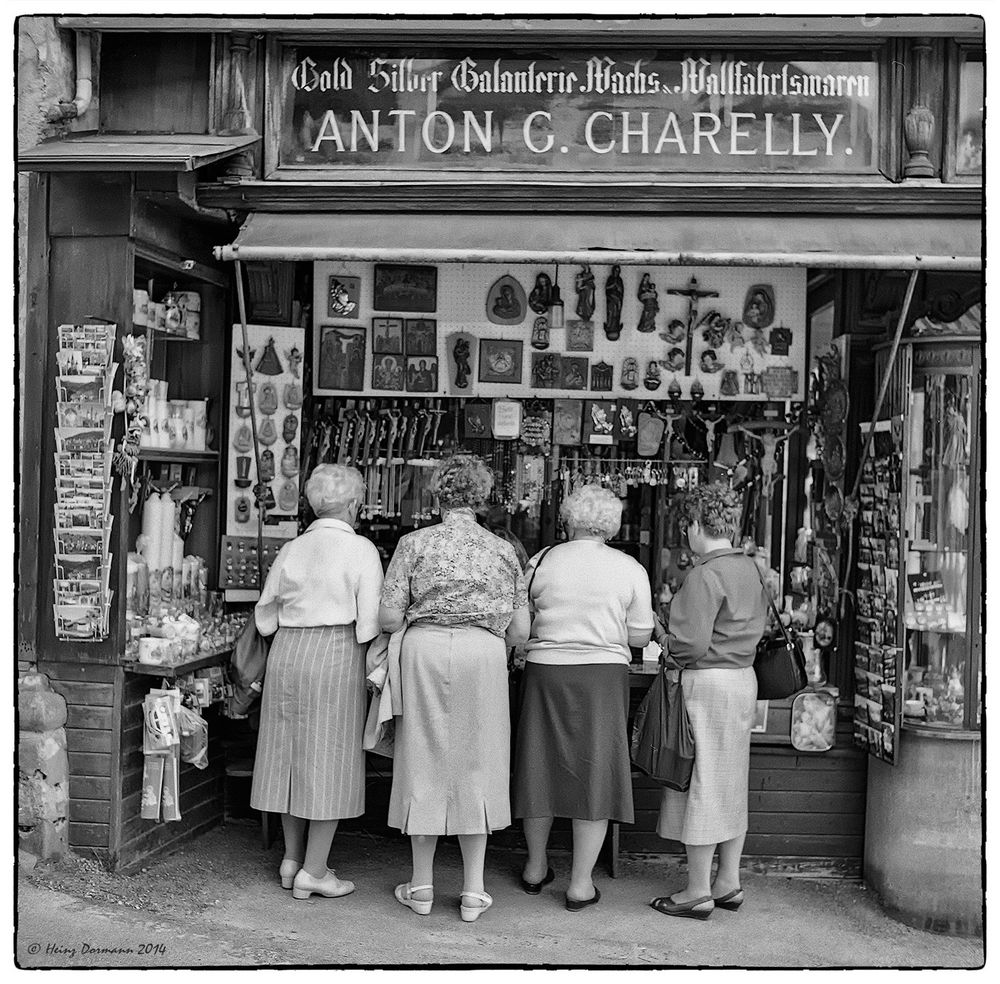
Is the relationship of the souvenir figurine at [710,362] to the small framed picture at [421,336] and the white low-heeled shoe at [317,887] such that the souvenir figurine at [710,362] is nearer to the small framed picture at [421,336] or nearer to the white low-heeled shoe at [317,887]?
the small framed picture at [421,336]

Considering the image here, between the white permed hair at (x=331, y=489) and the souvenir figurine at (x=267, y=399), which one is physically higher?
the souvenir figurine at (x=267, y=399)

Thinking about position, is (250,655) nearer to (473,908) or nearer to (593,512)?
(473,908)

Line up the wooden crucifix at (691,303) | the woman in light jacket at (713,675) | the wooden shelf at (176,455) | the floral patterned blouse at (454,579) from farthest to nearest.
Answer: the wooden crucifix at (691,303)
the wooden shelf at (176,455)
the woman in light jacket at (713,675)
the floral patterned blouse at (454,579)

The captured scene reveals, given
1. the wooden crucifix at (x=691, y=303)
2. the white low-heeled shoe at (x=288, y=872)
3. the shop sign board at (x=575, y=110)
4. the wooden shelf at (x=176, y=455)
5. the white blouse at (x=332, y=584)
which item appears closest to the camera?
the white blouse at (x=332, y=584)

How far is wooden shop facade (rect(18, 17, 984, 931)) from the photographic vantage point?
223 inches

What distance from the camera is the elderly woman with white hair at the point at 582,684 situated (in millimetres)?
5484

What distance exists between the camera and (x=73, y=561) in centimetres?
565

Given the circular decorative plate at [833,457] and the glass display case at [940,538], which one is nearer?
the glass display case at [940,538]

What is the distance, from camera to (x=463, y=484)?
216 inches

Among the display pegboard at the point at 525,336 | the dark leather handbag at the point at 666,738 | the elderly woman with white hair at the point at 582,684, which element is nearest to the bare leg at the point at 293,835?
the elderly woman with white hair at the point at 582,684

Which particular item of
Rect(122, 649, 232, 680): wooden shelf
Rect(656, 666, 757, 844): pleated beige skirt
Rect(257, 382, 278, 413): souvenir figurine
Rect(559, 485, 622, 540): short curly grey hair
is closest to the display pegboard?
Rect(257, 382, 278, 413): souvenir figurine

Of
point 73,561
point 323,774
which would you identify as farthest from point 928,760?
point 73,561

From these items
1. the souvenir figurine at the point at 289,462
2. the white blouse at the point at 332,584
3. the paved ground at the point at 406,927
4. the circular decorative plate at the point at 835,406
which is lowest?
the paved ground at the point at 406,927

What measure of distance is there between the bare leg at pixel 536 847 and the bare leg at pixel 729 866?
79cm
